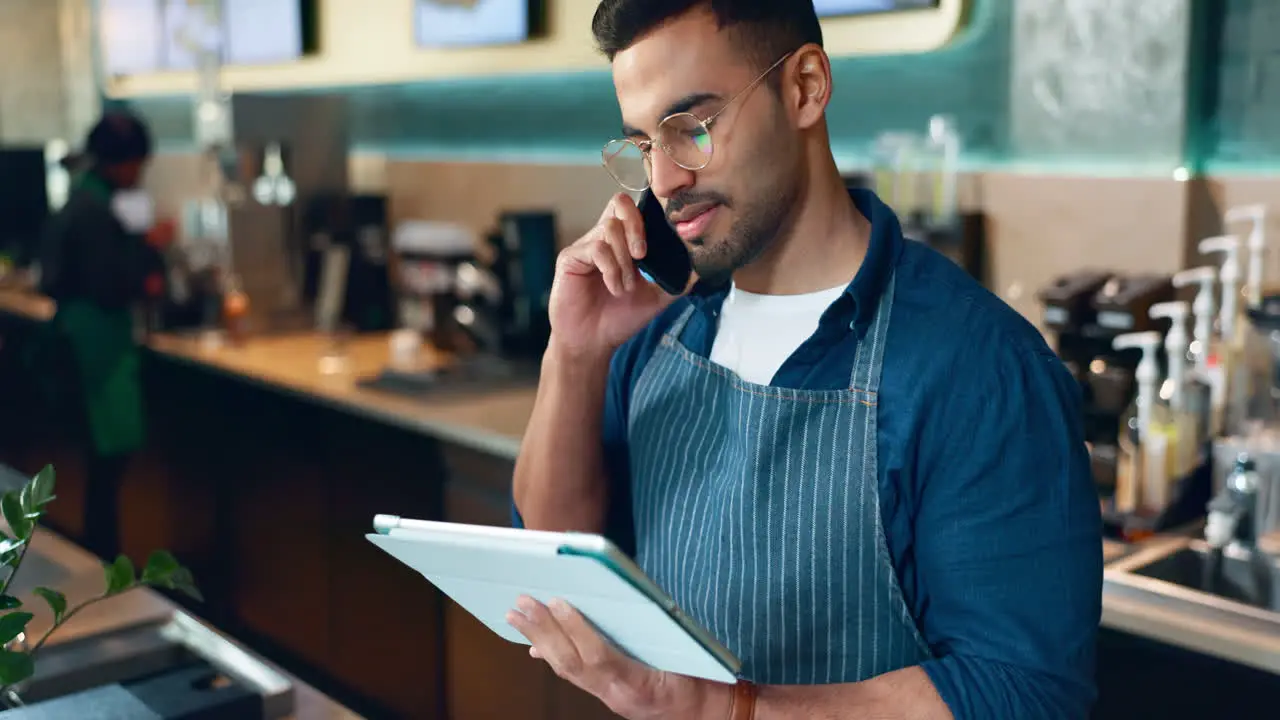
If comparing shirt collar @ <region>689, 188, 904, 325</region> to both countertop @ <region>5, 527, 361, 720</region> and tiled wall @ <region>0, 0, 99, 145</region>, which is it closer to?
countertop @ <region>5, 527, 361, 720</region>

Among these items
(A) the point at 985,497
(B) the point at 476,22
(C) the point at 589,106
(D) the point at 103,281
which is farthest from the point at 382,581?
(A) the point at 985,497

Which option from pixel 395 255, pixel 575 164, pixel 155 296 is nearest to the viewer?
pixel 575 164

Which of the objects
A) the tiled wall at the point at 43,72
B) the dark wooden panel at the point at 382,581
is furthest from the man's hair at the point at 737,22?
the tiled wall at the point at 43,72

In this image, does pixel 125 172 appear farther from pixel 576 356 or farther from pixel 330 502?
pixel 576 356

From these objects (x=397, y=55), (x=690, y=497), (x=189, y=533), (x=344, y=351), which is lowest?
(x=189, y=533)

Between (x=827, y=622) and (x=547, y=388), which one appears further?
(x=547, y=388)

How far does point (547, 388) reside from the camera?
1.65 meters

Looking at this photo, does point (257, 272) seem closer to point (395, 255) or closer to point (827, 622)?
point (395, 255)

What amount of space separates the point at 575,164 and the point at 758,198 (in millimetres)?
2597

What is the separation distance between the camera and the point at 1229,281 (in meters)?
2.33

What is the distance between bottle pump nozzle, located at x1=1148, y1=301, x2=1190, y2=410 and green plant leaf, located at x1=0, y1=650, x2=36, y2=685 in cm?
185

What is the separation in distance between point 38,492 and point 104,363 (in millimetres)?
3094

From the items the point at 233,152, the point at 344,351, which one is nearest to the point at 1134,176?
the point at 344,351

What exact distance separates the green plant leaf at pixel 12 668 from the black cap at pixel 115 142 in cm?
325
